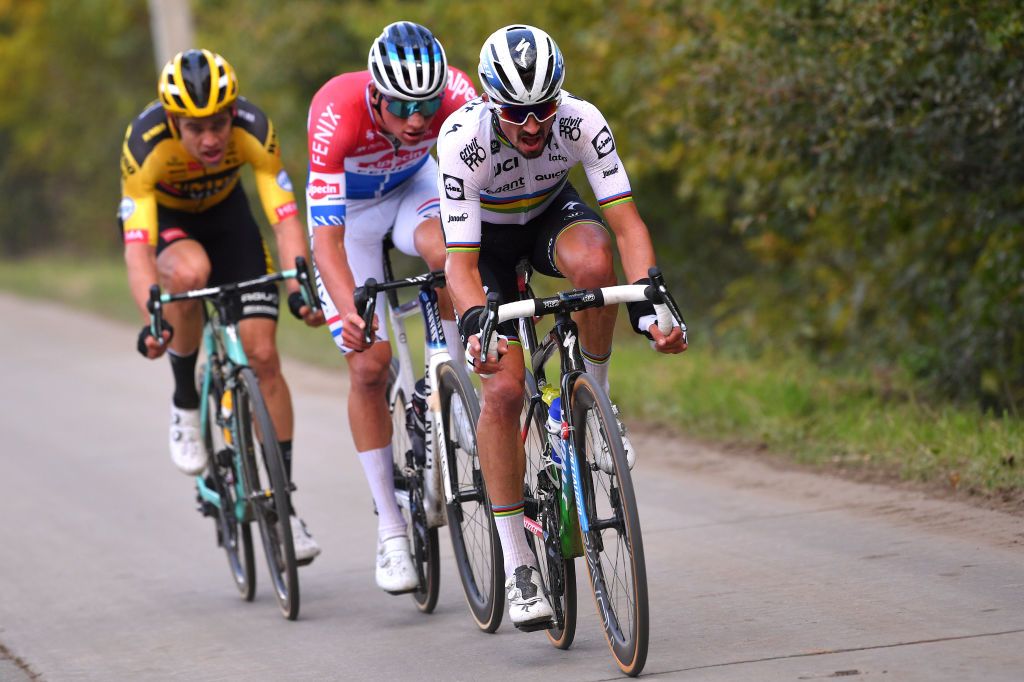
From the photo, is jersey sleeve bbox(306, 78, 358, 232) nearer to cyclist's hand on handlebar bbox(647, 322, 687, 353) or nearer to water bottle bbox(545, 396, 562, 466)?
water bottle bbox(545, 396, 562, 466)

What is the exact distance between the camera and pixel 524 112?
4.87 m

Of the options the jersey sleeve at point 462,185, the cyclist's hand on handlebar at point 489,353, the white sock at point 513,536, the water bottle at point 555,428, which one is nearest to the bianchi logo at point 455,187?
the jersey sleeve at point 462,185

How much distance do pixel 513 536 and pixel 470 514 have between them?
78 cm

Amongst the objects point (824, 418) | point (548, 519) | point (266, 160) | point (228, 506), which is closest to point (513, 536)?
point (548, 519)

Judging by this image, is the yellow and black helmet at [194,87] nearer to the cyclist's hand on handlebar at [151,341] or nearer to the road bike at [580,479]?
the cyclist's hand on handlebar at [151,341]

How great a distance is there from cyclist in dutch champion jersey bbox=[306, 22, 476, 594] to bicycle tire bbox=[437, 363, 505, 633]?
0.28 m

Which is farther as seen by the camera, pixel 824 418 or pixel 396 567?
pixel 824 418

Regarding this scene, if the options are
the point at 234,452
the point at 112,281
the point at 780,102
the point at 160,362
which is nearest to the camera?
the point at 234,452

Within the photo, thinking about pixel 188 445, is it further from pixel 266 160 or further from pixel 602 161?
pixel 602 161

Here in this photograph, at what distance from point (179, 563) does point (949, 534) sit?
12.4 ft

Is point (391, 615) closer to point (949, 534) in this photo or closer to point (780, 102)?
point (949, 534)

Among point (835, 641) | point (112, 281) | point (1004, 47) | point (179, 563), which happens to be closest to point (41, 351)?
point (112, 281)

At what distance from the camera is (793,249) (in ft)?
42.8

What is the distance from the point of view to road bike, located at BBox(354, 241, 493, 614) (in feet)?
18.5
